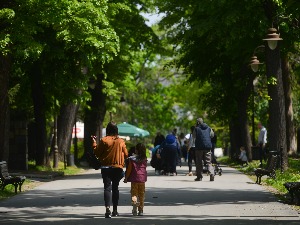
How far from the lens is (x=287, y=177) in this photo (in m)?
25.3

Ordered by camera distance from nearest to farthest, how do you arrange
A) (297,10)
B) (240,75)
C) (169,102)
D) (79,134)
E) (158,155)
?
(297,10), (158,155), (240,75), (79,134), (169,102)

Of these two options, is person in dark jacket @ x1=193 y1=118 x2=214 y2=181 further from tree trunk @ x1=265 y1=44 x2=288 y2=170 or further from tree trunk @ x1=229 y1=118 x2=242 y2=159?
tree trunk @ x1=229 y1=118 x2=242 y2=159

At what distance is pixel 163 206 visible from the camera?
17672mm

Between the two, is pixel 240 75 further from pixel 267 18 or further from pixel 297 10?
pixel 297 10

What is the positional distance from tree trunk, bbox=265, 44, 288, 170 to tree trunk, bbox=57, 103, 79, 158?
40.6 feet

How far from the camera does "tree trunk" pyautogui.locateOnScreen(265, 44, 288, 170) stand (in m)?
28.3

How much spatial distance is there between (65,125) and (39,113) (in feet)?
14.6

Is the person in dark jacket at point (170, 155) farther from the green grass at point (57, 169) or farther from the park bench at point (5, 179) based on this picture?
the park bench at point (5, 179)

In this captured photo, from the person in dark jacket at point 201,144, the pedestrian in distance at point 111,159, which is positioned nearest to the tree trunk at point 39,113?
the person in dark jacket at point 201,144

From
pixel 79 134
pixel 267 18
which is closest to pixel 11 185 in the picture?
pixel 267 18

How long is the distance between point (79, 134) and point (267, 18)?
189 ft

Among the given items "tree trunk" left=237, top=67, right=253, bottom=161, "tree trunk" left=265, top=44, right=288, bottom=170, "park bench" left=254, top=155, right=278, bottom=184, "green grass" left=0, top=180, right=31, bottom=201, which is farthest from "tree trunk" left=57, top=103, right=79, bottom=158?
"green grass" left=0, top=180, right=31, bottom=201

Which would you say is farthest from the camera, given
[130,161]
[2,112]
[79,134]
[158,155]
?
[79,134]

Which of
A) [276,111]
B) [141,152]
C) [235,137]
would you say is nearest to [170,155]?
[276,111]
